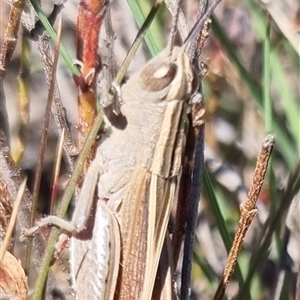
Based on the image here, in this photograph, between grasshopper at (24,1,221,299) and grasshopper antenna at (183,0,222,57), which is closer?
grasshopper antenna at (183,0,222,57)

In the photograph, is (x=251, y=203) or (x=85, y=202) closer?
(x=251, y=203)

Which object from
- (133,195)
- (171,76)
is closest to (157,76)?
(171,76)

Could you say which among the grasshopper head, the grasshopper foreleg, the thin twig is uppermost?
the grasshopper head

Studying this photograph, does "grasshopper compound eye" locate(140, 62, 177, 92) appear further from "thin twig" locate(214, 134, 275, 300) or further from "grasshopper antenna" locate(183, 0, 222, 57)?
"thin twig" locate(214, 134, 275, 300)

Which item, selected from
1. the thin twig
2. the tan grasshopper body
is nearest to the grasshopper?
the tan grasshopper body

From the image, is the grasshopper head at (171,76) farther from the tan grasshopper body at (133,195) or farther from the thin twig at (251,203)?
the thin twig at (251,203)

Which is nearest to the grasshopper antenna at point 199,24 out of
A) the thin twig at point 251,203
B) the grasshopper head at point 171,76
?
the grasshopper head at point 171,76

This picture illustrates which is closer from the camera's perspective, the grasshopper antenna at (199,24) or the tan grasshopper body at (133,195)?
the grasshopper antenna at (199,24)

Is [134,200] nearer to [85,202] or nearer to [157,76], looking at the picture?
[85,202]

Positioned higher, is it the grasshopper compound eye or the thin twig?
the grasshopper compound eye
